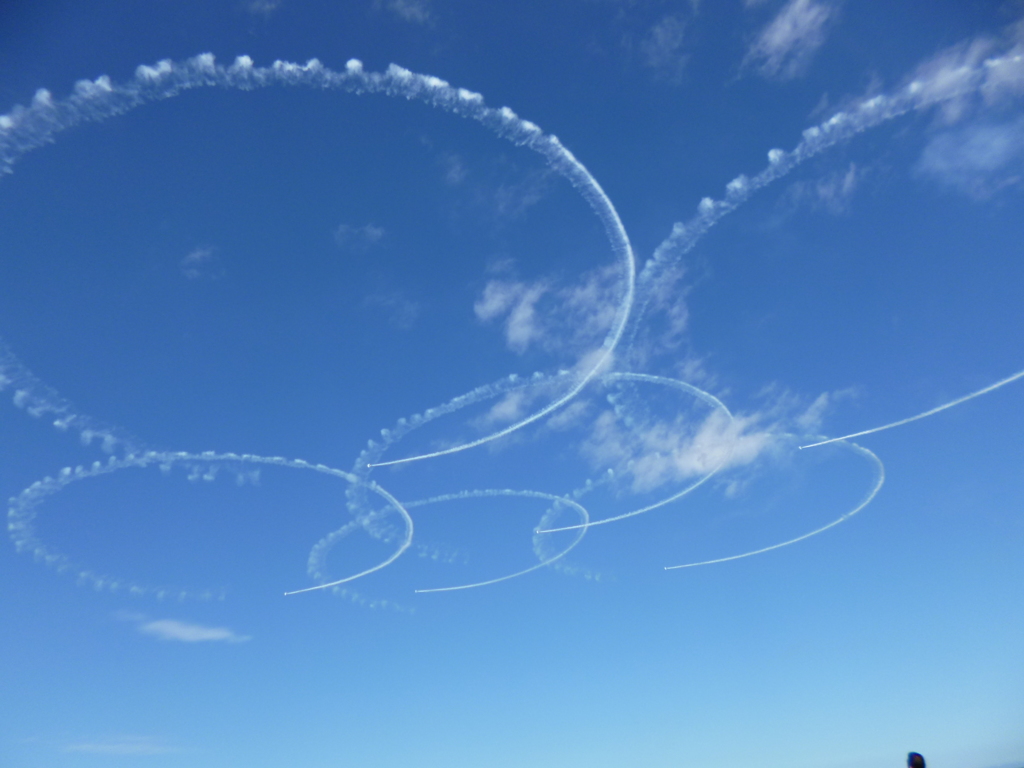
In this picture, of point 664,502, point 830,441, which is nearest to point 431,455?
point 664,502

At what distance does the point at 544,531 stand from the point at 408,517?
10984 mm

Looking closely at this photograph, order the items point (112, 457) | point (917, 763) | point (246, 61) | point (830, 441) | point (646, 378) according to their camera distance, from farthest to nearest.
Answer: point (830, 441)
point (646, 378)
point (112, 457)
point (246, 61)
point (917, 763)

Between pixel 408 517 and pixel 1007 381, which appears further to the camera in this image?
pixel 408 517

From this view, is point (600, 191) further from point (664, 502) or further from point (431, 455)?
point (664, 502)

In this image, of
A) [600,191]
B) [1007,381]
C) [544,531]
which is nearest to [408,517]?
[544,531]

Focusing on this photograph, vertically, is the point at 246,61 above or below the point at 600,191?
above

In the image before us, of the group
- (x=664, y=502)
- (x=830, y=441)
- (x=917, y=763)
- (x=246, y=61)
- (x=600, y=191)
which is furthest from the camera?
(x=664, y=502)

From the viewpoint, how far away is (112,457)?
3762 centimetres

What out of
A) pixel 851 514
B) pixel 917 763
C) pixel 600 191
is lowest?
pixel 917 763

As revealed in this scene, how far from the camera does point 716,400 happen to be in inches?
1658

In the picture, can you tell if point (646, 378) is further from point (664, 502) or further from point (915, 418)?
point (915, 418)

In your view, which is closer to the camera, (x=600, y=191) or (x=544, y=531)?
(x=600, y=191)

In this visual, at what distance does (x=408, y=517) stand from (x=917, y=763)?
113 feet

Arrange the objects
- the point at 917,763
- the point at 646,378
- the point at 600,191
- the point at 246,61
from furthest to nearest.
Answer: the point at 646,378 < the point at 600,191 < the point at 246,61 < the point at 917,763
